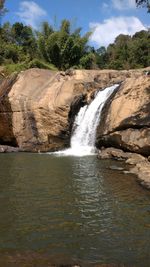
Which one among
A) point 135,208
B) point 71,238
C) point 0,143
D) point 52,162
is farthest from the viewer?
point 0,143

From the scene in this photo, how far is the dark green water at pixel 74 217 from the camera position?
8898mm

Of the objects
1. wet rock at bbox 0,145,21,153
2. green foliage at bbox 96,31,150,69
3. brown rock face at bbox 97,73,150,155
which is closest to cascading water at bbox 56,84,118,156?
brown rock face at bbox 97,73,150,155

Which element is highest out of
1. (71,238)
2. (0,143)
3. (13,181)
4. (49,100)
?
(49,100)

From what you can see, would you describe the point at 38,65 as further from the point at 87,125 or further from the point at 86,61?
the point at 87,125

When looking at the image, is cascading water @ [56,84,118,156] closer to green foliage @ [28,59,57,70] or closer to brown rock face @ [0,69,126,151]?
brown rock face @ [0,69,126,151]

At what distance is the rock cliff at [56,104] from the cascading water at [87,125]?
49 centimetres

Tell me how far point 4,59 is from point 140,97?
24457 millimetres

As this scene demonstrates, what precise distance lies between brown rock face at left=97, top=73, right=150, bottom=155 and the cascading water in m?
0.80

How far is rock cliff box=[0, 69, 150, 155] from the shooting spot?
22.2 metres

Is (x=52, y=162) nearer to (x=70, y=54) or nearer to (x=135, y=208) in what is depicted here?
(x=135, y=208)

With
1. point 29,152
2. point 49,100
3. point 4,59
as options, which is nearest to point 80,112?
point 49,100

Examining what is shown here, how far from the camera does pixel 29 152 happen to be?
83.3ft

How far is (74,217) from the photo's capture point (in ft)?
37.0

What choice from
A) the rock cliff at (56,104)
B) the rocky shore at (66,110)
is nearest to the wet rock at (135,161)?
the rocky shore at (66,110)
